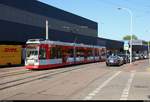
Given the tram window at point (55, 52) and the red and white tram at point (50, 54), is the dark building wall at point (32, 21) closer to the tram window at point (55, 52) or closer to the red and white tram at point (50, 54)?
the red and white tram at point (50, 54)

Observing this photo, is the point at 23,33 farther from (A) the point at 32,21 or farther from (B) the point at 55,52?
(B) the point at 55,52

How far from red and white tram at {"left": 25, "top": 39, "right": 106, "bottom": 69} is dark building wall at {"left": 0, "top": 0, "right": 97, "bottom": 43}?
13312mm

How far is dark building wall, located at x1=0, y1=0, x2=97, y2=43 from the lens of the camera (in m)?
54.2

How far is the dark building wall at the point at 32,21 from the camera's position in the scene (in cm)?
5422

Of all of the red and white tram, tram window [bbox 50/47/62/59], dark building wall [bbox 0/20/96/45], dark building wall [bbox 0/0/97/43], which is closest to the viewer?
the red and white tram

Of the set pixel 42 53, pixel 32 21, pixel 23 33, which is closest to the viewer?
pixel 42 53

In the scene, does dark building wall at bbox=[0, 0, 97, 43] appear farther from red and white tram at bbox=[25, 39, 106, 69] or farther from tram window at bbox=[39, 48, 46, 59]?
tram window at bbox=[39, 48, 46, 59]

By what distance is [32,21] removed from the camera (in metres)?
62.8

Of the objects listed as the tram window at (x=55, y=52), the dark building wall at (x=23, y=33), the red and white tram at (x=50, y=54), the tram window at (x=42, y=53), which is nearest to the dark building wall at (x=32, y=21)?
the dark building wall at (x=23, y=33)

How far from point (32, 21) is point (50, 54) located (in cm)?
2871

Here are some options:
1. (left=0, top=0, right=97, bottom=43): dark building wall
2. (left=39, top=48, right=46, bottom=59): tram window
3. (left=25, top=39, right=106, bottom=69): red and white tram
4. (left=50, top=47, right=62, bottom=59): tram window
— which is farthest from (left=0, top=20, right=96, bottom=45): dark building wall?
(left=39, top=48, right=46, bottom=59): tram window

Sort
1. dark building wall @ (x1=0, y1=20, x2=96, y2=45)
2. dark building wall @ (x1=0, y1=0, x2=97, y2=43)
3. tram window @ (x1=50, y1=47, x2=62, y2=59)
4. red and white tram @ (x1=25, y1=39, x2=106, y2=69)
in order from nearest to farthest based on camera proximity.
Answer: red and white tram @ (x1=25, y1=39, x2=106, y2=69)
tram window @ (x1=50, y1=47, x2=62, y2=59)
dark building wall @ (x1=0, y1=20, x2=96, y2=45)
dark building wall @ (x1=0, y1=0, x2=97, y2=43)

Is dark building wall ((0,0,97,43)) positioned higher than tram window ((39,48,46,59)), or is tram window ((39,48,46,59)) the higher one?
dark building wall ((0,0,97,43))

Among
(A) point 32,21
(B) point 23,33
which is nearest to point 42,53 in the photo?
(B) point 23,33
